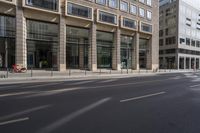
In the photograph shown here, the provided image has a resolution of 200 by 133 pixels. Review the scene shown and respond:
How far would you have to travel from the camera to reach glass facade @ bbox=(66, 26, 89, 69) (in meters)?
41.2

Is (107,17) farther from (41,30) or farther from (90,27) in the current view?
(41,30)

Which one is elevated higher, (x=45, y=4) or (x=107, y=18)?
(x=45, y=4)

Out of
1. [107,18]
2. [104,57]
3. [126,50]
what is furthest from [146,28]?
[104,57]

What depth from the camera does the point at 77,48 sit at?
45.0 metres

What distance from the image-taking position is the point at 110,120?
19.4 feet

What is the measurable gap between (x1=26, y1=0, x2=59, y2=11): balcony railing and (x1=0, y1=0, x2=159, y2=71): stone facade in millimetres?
548

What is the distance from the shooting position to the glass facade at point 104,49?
4354 cm

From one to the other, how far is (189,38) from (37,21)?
187 feet

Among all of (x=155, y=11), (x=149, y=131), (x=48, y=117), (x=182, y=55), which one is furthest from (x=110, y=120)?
(x=182, y=55)

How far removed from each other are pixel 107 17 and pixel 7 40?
2020 centimetres

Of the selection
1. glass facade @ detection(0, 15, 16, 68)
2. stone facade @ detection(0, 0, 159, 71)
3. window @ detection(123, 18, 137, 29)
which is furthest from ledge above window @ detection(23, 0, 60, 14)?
window @ detection(123, 18, 137, 29)

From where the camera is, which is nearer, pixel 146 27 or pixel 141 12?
pixel 141 12

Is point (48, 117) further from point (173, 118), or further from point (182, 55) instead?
point (182, 55)

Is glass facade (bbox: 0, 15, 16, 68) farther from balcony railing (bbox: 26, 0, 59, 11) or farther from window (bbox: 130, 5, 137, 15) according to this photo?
window (bbox: 130, 5, 137, 15)
